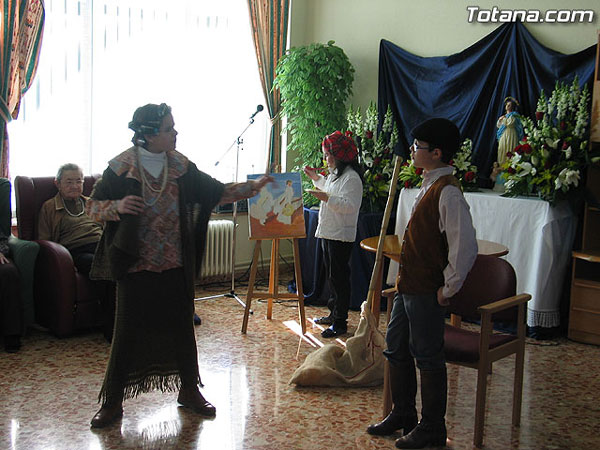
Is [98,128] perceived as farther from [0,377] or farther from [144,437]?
[144,437]

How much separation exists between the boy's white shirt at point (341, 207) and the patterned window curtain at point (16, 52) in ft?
7.69

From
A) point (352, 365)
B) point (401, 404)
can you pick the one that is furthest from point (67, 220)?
point (401, 404)

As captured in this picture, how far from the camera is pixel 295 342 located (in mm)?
4656

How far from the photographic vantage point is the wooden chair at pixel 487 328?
123 inches

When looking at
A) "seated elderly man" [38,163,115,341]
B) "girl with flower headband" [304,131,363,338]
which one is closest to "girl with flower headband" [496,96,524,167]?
"girl with flower headband" [304,131,363,338]

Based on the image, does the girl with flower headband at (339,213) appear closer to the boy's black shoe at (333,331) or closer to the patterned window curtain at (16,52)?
the boy's black shoe at (333,331)

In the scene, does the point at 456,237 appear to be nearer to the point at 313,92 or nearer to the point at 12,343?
the point at 12,343

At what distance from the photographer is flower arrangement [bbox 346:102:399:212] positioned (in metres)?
5.60

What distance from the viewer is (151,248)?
125 inches

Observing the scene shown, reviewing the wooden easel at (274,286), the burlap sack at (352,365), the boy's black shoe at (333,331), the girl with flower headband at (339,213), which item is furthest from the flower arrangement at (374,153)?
the burlap sack at (352,365)

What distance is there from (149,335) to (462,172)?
2.94 meters

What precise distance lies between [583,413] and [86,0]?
4541 mm

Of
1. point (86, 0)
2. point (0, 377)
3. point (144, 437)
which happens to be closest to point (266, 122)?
point (86, 0)

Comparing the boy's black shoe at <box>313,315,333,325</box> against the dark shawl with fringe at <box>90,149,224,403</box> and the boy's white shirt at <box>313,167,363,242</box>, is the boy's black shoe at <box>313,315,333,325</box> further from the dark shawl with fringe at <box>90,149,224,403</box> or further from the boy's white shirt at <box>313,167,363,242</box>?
the dark shawl with fringe at <box>90,149,224,403</box>
